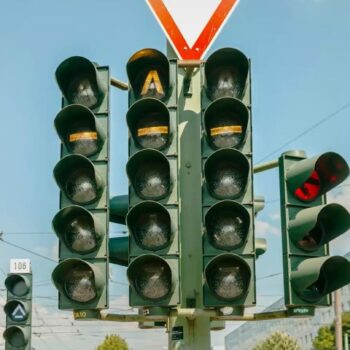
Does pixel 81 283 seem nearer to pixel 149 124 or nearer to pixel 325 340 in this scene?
pixel 149 124

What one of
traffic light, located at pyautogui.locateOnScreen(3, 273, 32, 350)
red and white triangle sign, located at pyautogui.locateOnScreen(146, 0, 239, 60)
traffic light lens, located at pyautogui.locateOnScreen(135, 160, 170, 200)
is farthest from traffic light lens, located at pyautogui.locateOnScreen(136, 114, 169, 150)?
traffic light, located at pyautogui.locateOnScreen(3, 273, 32, 350)

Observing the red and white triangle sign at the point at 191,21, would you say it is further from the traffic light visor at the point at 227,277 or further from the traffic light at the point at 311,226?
the traffic light visor at the point at 227,277

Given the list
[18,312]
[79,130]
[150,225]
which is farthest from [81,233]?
[18,312]

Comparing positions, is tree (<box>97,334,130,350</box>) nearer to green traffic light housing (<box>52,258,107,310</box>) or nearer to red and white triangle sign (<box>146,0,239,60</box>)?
red and white triangle sign (<box>146,0,239,60</box>)

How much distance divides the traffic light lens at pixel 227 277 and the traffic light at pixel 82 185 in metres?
0.54

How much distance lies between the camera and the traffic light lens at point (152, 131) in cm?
449

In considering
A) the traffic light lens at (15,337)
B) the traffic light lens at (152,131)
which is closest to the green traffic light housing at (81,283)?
the traffic light lens at (152,131)

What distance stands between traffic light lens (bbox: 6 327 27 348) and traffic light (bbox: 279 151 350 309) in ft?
16.5

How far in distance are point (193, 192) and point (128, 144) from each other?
0.47m

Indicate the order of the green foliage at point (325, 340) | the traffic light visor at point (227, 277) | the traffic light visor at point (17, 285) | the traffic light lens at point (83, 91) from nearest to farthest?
1. the traffic light visor at point (227, 277)
2. the traffic light lens at point (83, 91)
3. the traffic light visor at point (17, 285)
4. the green foliage at point (325, 340)

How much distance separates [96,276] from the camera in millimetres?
4273

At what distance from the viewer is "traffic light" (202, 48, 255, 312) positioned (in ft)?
13.7

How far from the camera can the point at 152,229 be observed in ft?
14.3

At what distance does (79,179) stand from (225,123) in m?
0.82
